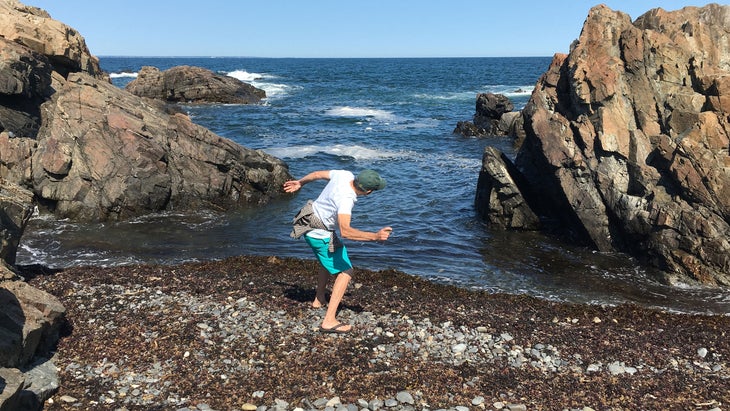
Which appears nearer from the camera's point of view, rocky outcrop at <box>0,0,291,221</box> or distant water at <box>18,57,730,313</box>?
distant water at <box>18,57,730,313</box>

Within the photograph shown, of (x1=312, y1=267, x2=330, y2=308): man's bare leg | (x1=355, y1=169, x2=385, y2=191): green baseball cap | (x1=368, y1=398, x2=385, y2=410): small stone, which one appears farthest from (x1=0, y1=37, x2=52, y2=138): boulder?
(x1=368, y1=398, x2=385, y2=410): small stone

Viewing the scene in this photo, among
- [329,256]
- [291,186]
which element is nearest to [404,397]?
[329,256]

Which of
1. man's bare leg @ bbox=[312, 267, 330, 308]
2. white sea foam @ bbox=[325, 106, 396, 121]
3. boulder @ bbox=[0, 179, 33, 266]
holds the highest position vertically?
boulder @ bbox=[0, 179, 33, 266]

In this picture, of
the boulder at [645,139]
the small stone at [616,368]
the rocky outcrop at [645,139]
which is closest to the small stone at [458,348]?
the small stone at [616,368]

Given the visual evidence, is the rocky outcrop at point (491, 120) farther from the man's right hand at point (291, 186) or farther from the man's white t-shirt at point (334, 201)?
the man's white t-shirt at point (334, 201)

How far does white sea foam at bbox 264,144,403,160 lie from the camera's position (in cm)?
3275

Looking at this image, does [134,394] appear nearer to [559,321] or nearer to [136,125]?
[559,321]

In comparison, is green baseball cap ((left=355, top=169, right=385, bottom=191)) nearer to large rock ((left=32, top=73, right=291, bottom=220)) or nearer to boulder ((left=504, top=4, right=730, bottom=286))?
boulder ((left=504, top=4, right=730, bottom=286))

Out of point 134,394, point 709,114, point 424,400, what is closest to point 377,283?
point 424,400

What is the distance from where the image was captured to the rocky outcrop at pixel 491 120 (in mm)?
40375

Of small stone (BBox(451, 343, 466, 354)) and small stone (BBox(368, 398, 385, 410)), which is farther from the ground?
small stone (BBox(451, 343, 466, 354))

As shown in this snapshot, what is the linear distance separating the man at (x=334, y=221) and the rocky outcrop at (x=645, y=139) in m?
9.44

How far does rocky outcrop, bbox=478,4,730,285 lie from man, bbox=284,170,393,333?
31.0ft

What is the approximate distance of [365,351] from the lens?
855 cm
